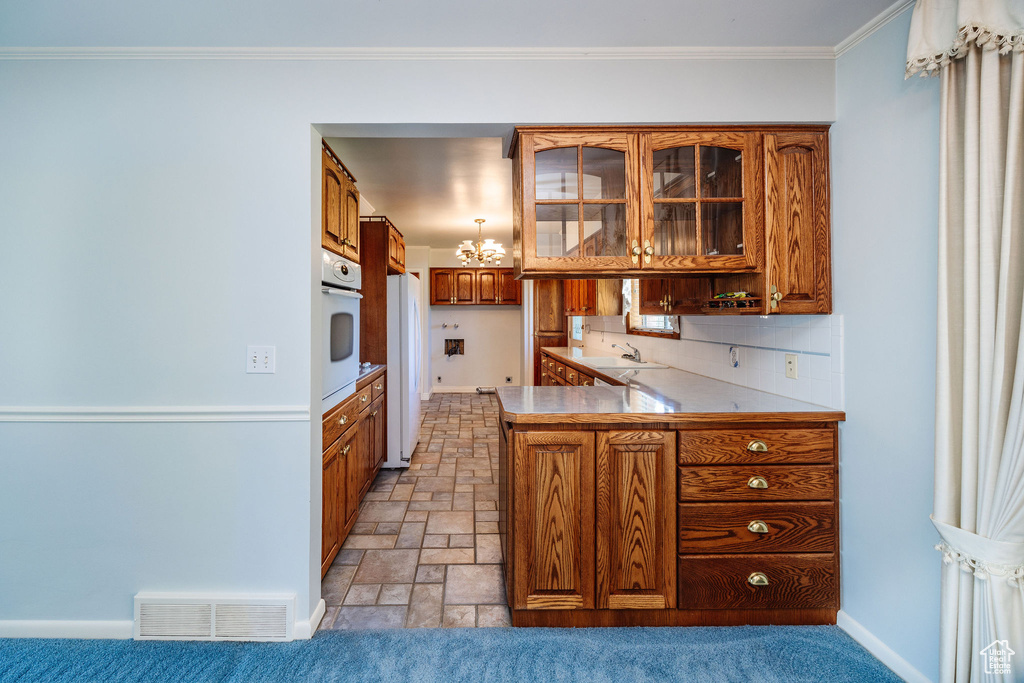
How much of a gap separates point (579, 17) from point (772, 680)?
2511 millimetres

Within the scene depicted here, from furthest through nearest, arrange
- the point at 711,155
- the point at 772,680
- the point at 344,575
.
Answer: the point at 344,575 < the point at 711,155 < the point at 772,680

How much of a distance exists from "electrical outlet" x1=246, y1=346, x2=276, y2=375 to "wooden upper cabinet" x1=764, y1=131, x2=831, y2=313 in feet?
6.97

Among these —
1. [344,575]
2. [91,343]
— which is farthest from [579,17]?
[344,575]

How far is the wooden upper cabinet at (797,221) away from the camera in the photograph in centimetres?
204

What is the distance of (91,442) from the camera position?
6.35 feet

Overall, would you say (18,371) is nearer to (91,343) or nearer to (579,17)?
(91,343)

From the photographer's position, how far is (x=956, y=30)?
140cm

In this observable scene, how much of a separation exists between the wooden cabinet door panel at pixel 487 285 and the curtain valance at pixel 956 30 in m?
6.26

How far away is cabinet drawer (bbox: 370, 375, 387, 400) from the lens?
3485mm

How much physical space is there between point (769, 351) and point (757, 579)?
109 cm

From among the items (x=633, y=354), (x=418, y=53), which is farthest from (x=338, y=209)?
(x=633, y=354)

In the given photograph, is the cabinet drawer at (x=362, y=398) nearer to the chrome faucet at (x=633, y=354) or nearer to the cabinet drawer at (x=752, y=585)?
the cabinet drawer at (x=752, y=585)

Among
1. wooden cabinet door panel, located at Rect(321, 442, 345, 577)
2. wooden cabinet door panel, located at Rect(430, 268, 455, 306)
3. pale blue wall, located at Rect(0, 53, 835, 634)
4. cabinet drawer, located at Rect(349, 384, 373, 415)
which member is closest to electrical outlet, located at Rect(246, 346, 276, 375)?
pale blue wall, located at Rect(0, 53, 835, 634)
